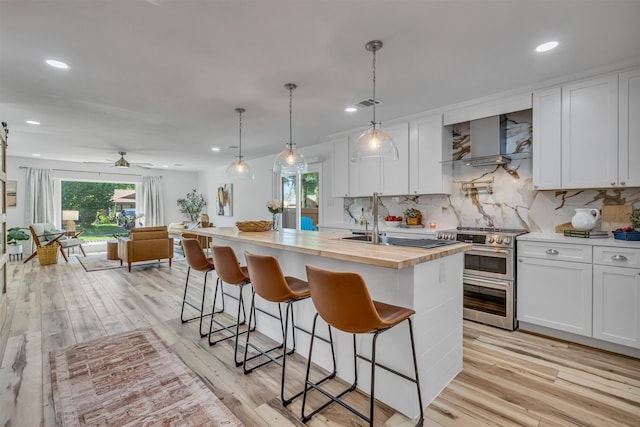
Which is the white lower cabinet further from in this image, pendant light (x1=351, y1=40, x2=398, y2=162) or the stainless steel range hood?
pendant light (x1=351, y1=40, x2=398, y2=162)

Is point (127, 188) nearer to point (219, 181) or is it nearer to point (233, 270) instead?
point (219, 181)

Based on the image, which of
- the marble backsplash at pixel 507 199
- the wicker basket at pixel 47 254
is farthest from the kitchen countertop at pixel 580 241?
the wicker basket at pixel 47 254

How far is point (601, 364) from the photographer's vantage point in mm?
2482

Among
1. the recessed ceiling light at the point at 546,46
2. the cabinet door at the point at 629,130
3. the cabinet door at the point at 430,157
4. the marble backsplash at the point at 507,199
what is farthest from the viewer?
the cabinet door at the point at 430,157

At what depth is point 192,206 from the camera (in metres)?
10.2

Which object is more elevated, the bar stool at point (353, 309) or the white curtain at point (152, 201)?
the white curtain at point (152, 201)

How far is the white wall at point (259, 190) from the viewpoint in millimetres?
5879

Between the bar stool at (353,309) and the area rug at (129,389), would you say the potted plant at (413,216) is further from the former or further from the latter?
the area rug at (129,389)

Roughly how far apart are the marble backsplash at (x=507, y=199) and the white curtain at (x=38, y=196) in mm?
8774

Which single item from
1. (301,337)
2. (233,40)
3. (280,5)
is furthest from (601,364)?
(233,40)

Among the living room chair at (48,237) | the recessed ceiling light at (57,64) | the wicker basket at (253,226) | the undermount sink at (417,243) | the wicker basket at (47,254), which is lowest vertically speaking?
the wicker basket at (47,254)

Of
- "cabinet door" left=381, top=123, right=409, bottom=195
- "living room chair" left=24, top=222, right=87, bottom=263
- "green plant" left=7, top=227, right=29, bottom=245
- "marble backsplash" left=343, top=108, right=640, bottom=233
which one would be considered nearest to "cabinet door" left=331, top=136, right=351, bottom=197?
"cabinet door" left=381, top=123, right=409, bottom=195

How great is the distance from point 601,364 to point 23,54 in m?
5.18

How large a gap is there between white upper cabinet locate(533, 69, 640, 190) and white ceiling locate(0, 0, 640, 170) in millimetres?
235
